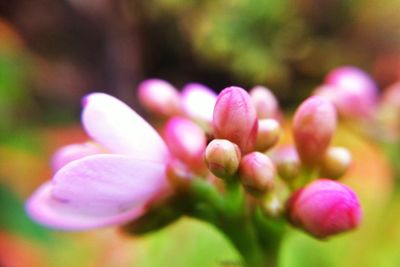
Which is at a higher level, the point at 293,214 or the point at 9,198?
the point at 293,214

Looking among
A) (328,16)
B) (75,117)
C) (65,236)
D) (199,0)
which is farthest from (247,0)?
(65,236)

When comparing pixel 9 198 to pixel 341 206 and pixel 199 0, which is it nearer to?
pixel 199 0

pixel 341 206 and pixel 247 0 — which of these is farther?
pixel 247 0

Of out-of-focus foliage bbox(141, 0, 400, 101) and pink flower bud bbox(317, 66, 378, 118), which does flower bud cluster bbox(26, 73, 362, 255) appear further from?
out-of-focus foliage bbox(141, 0, 400, 101)

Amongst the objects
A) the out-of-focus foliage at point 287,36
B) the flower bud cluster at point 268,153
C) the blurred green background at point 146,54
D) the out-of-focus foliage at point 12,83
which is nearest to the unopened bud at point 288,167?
the flower bud cluster at point 268,153

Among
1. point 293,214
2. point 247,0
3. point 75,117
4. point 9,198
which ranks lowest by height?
point 75,117

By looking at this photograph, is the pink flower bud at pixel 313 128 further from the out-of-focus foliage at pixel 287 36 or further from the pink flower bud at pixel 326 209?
the out-of-focus foliage at pixel 287 36
